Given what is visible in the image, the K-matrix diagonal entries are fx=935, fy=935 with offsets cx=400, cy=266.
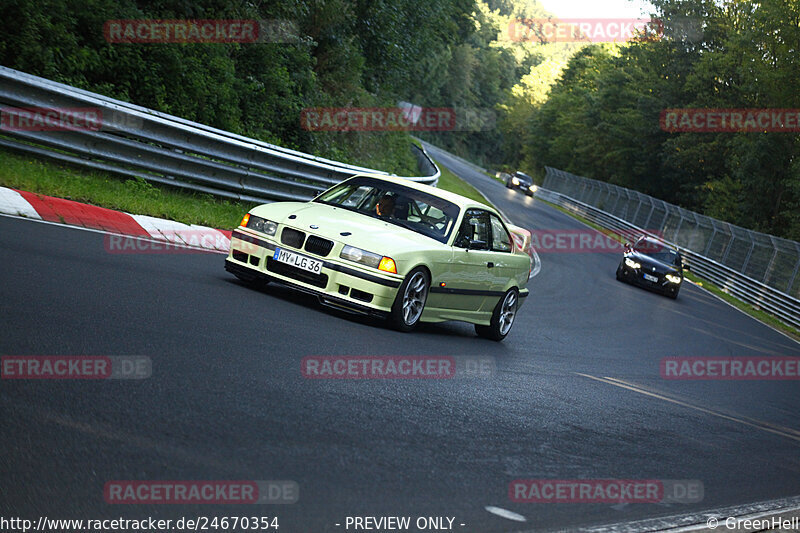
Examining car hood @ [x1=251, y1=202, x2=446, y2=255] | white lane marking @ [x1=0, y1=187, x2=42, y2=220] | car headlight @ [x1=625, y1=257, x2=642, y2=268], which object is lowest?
white lane marking @ [x1=0, y1=187, x2=42, y2=220]

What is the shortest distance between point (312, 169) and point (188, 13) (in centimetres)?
477

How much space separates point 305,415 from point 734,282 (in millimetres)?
33091

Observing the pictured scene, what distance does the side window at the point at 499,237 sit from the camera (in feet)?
36.0

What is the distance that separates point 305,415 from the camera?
5.36 metres

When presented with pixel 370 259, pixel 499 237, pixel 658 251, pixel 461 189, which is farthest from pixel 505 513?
A: pixel 461 189

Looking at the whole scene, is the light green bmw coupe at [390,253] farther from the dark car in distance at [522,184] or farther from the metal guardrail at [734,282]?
the dark car in distance at [522,184]

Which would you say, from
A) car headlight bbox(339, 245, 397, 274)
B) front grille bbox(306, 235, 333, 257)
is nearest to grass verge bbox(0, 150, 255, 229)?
front grille bbox(306, 235, 333, 257)

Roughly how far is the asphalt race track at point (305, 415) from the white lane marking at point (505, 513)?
4cm

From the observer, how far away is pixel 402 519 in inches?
163

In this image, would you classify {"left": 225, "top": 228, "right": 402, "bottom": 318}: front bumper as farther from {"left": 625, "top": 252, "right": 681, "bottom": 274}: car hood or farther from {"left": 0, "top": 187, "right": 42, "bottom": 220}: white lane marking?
{"left": 625, "top": 252, "right": 681, "bottom": 274}: car hood

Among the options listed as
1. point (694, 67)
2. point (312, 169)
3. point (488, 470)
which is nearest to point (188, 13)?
point (312, 169)

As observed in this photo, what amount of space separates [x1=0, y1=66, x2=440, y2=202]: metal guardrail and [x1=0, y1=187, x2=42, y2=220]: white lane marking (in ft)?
4.70

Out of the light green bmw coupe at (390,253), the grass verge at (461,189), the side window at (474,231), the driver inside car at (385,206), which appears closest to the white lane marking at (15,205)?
the light green bmw coupe at (390,253)

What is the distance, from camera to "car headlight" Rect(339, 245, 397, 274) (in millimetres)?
8844
